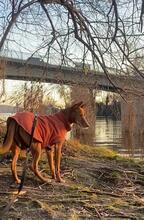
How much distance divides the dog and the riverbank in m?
0.34

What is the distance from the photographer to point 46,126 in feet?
22.5

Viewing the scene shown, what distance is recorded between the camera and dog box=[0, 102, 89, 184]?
6.54 m

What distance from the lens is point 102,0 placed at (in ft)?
27.0

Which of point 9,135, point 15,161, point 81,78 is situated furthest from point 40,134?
point 81,78

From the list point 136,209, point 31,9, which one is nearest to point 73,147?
point 31,9

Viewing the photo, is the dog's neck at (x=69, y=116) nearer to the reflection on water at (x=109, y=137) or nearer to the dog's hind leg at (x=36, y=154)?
the dog's hind leg at (x=36, y=154)

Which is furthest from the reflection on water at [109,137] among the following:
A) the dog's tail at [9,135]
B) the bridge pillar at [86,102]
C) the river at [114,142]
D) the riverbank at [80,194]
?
the dog's tail at [9,135]

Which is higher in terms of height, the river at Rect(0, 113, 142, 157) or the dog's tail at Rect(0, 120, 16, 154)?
the dog's tail at Rect(0, 120, 16, 154)

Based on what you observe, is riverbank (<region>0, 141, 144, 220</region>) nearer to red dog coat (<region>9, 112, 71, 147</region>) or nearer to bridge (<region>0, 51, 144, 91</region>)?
red dog coat (<region>9, 112, 71, 147</region>)

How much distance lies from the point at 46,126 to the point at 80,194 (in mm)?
1174

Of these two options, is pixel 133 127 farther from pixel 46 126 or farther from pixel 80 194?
pixel 80 194

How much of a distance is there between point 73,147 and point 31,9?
367 centimetres

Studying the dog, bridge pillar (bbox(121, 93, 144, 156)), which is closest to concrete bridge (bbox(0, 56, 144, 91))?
the dog

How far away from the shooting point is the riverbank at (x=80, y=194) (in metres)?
5.52
